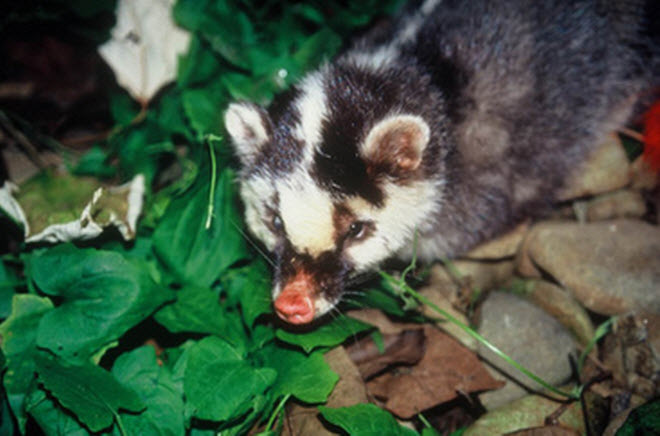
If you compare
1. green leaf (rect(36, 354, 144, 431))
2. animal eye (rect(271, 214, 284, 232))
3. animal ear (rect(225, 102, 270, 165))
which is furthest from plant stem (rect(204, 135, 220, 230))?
green leaf (rect(36, 354, 144, 431))

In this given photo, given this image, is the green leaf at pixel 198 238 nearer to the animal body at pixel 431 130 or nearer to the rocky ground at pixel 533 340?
the animal body at pixel 431 130

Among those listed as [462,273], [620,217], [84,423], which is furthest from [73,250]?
[620,217]

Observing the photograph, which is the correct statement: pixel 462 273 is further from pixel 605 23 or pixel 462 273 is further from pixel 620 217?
pixel 605 23

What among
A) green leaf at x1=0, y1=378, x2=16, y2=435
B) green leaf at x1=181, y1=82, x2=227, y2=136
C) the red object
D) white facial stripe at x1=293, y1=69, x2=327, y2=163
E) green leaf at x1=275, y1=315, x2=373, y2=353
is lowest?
green leaf at x1=0, y1=378, x2=16, y2=435

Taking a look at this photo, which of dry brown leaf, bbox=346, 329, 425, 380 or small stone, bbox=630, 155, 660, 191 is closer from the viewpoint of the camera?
dry brown leaf, bbox=346, 329, 425, 380

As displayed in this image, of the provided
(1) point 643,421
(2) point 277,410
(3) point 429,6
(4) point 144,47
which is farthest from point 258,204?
(1) point 643,421

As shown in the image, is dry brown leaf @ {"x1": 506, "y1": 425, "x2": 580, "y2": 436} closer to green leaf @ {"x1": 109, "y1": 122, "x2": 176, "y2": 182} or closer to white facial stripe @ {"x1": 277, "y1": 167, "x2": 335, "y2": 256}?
white facial stripe @ {"x1": 277, "y1": 167, "x2": 335, "y2": 256}

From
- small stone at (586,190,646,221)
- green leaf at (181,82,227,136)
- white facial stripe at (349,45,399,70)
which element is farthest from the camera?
small stone at (586,190,646,221)
